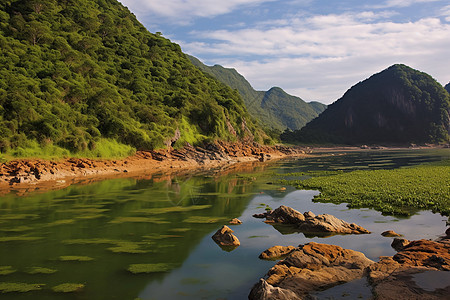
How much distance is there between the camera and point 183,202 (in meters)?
28.5

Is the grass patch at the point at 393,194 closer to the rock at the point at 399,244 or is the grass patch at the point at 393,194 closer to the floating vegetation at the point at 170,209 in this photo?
the rock at the point at 399,244

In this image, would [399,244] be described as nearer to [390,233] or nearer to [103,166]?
[390,233]

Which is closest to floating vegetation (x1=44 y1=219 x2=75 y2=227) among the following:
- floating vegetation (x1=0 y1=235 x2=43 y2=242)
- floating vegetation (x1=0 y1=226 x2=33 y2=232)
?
floating vegetation (x1=0 y1=226 x2=33 y2=232)

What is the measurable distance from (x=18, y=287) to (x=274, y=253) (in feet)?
35.0

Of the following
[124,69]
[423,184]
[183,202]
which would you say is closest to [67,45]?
[124,69]

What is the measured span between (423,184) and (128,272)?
1148 inches

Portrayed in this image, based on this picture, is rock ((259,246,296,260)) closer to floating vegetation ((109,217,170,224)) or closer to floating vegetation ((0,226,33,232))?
floating vegetation ((109,217,170,224))

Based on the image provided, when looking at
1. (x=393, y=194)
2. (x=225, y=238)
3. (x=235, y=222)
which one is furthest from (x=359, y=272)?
(x=393, y=194)

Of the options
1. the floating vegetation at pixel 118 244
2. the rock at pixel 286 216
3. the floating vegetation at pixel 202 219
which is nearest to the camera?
the floating vegetation at pixel 118 244

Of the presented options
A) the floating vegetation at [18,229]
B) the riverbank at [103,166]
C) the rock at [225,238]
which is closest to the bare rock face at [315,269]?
the rock at [225,238]

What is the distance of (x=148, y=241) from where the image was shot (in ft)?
54.2

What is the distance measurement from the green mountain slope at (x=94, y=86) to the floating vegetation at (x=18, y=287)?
42346 millimetres

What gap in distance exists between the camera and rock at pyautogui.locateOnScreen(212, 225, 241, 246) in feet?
52.0

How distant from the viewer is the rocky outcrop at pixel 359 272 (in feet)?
28.2
